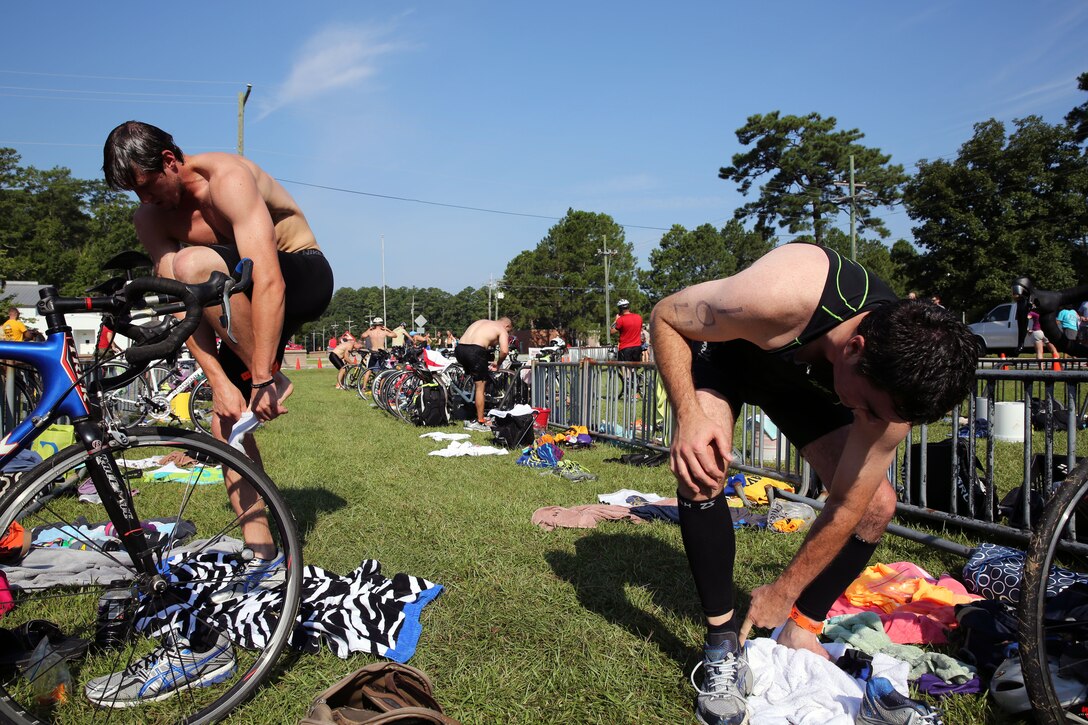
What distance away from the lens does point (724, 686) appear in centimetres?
208

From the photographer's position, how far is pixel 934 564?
3648 millimetres

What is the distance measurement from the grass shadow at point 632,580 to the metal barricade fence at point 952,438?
147 cm

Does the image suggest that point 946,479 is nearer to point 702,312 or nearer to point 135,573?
point 702,312

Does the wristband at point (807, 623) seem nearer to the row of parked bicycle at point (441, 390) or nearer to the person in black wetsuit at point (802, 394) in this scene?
the person in black wetsuit at point (802, 394)

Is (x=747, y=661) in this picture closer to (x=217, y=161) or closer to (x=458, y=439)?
(x=217, y=161)

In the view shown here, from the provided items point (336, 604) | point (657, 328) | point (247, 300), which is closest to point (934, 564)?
point (657, 328)

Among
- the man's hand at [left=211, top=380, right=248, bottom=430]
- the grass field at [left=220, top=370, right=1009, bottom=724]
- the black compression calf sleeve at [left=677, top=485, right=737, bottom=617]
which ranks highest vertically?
the man's hand at [left=211, top=380, right=248, bottom=430]

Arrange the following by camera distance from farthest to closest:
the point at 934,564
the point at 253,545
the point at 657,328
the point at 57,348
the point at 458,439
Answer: the point at 458,439
the point at 934,564
the point at 253,545
the point at 657,328
the point at 57,348

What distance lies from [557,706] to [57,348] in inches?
74.8

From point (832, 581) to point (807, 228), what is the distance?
161ft

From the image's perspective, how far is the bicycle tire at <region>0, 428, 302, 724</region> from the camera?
1.96 m

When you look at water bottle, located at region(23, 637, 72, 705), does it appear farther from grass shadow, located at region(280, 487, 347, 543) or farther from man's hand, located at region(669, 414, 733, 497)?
man's hand, located at region(669, 414, 733, 497)

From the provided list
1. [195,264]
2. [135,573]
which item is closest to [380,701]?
[135,573]

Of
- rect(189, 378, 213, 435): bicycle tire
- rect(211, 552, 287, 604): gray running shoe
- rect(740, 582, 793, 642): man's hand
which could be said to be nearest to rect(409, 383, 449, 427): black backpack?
rect(189, 378, 213, 435): bicycle tire
